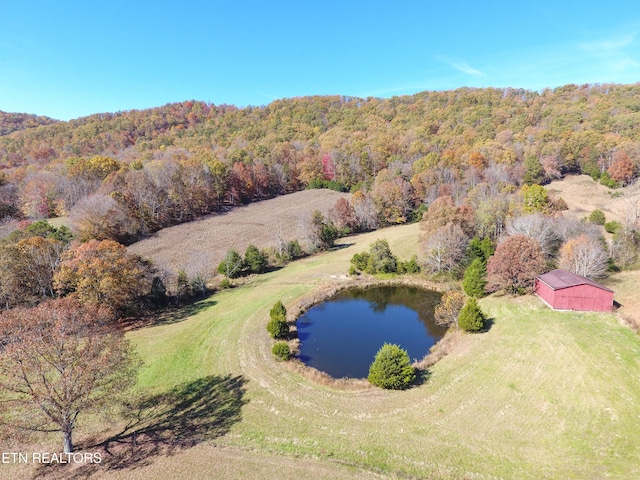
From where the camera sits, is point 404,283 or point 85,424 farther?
point 404,283

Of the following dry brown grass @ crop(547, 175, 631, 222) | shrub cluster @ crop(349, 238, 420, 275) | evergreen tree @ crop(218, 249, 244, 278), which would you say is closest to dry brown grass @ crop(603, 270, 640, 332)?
dry brown grass @ crop(547, 175, 631, 222)

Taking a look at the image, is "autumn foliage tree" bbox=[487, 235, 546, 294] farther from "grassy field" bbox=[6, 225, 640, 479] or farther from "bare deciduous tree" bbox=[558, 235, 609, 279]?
"grassy field" bbox=[6, 225, 640, 479]

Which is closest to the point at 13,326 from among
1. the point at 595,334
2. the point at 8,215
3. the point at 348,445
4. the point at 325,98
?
the point at 348,445

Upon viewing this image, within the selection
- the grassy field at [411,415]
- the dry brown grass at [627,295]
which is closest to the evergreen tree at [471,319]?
the grassy field at [411,415]

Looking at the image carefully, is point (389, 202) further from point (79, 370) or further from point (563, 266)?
point (79, 370)

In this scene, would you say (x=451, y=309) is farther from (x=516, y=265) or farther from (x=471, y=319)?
(x=516, y=265)

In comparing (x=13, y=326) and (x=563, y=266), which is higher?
(x=13, y=326)
